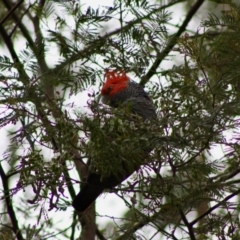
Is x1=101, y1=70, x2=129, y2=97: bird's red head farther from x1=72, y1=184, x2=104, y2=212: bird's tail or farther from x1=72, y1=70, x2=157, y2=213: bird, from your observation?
x1=72, y1=184, x2=104, y2=212: bird's tail

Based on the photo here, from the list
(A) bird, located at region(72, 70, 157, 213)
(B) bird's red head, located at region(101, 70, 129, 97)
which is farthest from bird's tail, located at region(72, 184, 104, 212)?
(B) bird's red head, located at region(101, 70, 129, 97)

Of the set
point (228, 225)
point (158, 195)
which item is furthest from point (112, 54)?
point (228, 225)

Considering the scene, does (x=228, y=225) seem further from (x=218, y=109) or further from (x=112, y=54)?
(x=112, y=54)

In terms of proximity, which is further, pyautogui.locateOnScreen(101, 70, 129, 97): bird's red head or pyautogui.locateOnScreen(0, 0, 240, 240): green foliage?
pyautogui.locateOnScreen(101, 70, 129, 97): bird's red head

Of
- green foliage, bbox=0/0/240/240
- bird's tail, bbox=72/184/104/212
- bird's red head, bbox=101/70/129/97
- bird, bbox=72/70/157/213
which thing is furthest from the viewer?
bird's red head, bbox=101/70/129/97

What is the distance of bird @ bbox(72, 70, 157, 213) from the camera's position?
3486 millimetres

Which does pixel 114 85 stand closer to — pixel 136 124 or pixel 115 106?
pixel 115 106

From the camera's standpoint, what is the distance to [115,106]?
3803 millimetres

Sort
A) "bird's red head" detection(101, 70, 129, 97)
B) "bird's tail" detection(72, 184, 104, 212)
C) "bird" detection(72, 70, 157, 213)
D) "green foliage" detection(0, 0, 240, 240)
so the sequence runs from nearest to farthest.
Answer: "green foliage" detection(0, 0, 240, 240)
"bird" detection(72, 70, 157, 213)
"bird's tail" detection(72, 184, 104, 212)
"bird's red head" detection(101, 70, 129, 97)

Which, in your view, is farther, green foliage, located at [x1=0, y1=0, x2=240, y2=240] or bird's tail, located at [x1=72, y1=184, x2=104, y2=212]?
bird's tail, located at [x1=72, y1=184, x2=104, y2=212]

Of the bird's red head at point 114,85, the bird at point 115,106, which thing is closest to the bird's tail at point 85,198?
the bird at point 115,106

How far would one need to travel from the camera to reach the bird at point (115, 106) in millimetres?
3486

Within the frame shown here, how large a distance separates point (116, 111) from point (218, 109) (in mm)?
446

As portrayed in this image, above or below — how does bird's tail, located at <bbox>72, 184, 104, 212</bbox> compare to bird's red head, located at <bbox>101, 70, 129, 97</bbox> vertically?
below
